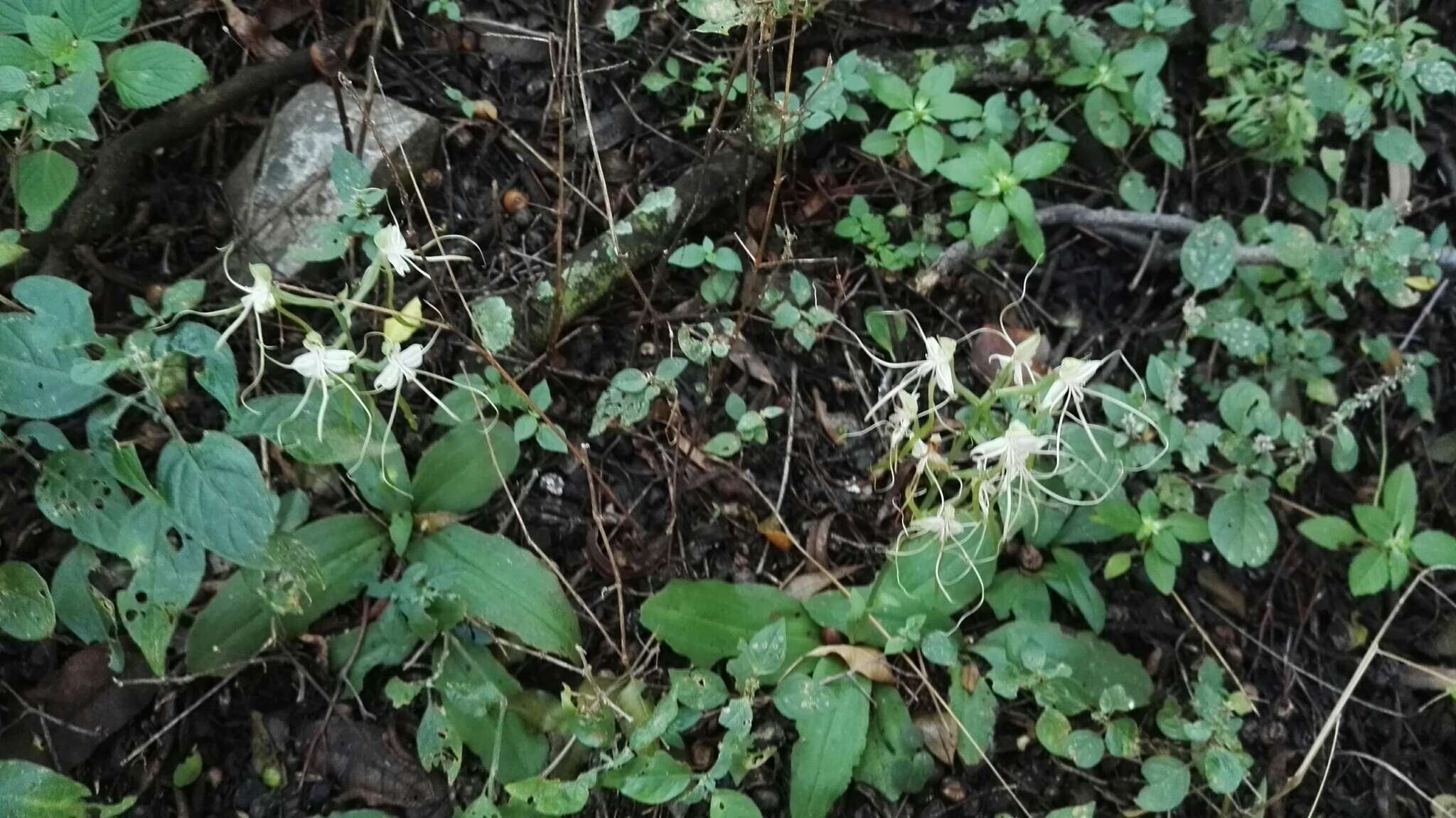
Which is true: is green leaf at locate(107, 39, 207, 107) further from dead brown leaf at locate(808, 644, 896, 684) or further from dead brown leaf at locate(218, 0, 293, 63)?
dead brown leaf at locate(808, 644, 896, 684)

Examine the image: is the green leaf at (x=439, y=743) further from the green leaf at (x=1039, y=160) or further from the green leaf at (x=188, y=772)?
the green leaf at (x=1039, y=160)

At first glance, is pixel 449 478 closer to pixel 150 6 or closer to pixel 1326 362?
pixel 150 6

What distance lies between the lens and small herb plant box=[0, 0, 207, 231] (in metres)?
1.56

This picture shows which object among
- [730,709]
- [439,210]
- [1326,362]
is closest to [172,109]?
[439,210]

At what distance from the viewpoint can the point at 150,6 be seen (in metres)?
2.05

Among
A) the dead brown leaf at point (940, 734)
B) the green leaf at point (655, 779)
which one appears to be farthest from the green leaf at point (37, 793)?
the dead brown leaf at point (940, 734)

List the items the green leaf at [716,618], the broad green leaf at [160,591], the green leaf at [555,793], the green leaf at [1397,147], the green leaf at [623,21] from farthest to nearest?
1. the green leaf at [1397,147]
2. the green leaf at [623,21]
3. the green leaf at [716,618]
4. the green leaf at [555,793]
5. the broad green leaf at [160,591]

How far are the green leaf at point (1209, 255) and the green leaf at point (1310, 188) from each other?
31cm

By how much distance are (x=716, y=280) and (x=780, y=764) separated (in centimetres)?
92

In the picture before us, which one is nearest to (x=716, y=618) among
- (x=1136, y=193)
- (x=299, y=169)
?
(x=299, y=169)

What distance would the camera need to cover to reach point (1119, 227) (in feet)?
7.29

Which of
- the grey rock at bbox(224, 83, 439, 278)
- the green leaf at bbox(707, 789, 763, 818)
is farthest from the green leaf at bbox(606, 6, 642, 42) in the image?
the green leaf at bbox(707, 789, 763, 818)

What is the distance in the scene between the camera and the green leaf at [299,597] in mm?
1692

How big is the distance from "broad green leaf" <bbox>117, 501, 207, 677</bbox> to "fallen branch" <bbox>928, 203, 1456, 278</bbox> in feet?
4.82
